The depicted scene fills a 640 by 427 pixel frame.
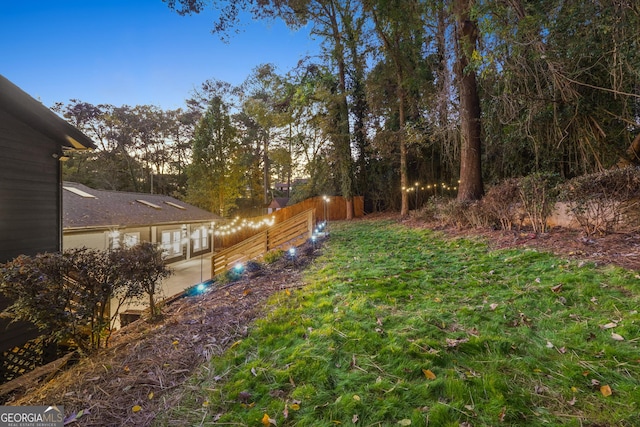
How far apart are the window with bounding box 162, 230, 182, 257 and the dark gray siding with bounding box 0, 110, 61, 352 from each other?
797cm

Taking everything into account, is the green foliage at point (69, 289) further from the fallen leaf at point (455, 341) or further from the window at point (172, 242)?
the window at point (172, 242)

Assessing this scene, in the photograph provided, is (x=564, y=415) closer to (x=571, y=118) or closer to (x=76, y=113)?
(x=571, y=118)

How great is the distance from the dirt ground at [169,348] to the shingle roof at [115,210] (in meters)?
7.63

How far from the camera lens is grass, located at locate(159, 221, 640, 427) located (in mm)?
1557

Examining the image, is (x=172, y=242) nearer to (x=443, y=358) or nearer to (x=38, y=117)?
(x=38, y=117)

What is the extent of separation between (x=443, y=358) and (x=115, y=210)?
45.3 ft

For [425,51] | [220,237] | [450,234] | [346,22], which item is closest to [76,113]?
[220,237]

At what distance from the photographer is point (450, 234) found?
6871 millimetres

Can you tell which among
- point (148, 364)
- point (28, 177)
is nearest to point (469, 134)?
point (148, 364)

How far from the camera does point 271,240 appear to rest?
9.22m

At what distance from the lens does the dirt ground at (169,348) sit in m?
2.08

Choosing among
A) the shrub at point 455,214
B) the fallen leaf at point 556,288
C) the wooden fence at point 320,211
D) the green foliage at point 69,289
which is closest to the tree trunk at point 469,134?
the shrub at point 455,214

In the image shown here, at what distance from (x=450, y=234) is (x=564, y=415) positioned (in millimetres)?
5842

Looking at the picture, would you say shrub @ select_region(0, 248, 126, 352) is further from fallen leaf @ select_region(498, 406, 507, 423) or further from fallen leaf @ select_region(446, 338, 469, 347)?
fallen leaf @ select_region(498, 406, 507, 423)
